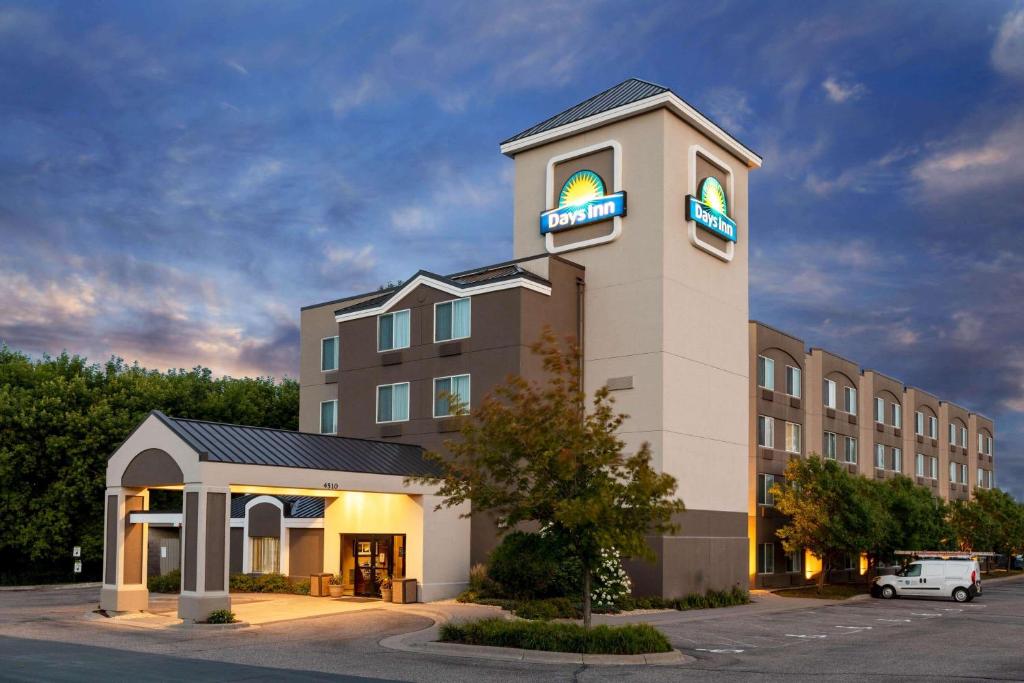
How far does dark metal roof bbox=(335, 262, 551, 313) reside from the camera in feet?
125

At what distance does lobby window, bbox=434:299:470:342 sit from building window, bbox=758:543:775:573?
1894 cm

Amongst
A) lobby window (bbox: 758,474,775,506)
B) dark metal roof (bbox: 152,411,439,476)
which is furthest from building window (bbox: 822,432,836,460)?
dark metal roof (bbox: 152,411,439,476)

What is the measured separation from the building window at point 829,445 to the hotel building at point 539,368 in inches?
408

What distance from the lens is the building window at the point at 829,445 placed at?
55900mm

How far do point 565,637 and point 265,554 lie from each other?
949 inches

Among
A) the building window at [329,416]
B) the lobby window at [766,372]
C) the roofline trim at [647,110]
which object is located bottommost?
the building window at [329,416]

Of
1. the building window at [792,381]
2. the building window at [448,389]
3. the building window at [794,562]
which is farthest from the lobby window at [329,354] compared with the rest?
the building window at [794,562]

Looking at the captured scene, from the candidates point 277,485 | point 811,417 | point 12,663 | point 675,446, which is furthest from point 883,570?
point 12,663

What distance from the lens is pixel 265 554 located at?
42969mm

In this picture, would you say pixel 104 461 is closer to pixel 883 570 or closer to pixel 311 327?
pixel 311 327

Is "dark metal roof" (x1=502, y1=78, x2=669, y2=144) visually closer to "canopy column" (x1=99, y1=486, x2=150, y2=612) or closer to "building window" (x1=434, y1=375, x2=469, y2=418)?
"building window" (x1=434, y1=375, x2=469, y2=418)

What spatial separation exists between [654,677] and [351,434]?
25.5 metres

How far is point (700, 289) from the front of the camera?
40.5 metres

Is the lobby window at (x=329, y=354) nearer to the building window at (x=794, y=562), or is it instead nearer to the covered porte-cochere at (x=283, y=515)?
the covered porte-cochere at (x=283, y=515)
